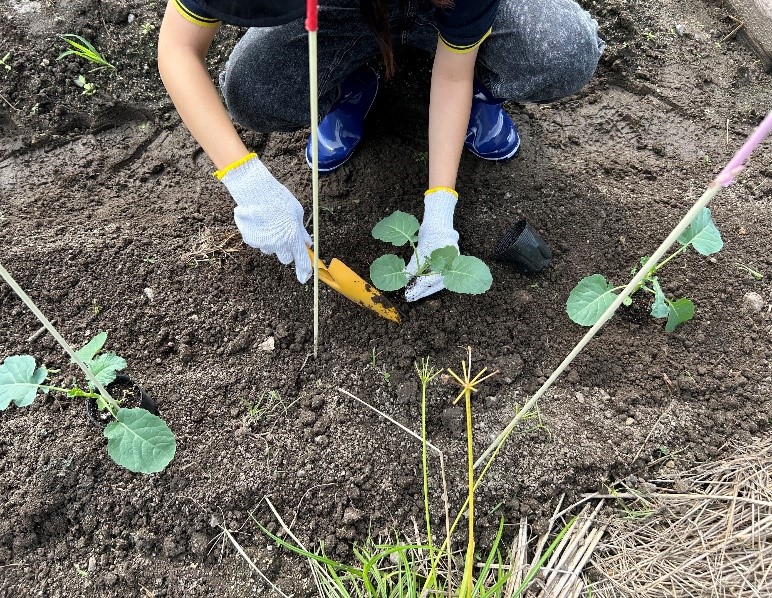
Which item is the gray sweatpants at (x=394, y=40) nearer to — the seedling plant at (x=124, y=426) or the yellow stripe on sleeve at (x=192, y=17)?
the yellow stripe on sleeve at (x=192, y=17)

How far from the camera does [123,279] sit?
164 cm

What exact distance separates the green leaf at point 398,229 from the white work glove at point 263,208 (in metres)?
0.20

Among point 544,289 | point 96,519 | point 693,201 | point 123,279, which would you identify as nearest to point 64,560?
point 96,519

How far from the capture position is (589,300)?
1.36 meters

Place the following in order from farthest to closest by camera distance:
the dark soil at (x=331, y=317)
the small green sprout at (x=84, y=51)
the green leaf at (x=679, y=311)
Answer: the small green sprout at (x=84, y=51)
the green leaf at (x=679, y=311)
the dark soil at (x=331, y=317)

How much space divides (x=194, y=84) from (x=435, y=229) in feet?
2.29

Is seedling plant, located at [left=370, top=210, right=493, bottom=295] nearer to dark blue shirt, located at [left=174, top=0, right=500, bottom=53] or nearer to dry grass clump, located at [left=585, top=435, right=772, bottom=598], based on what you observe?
dark blue shirt, located at [left=174, top=0, right=500, bottom=53]

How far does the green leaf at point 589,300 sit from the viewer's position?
4.42ft

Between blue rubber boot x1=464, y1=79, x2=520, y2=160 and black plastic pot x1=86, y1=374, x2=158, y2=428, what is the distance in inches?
47.5

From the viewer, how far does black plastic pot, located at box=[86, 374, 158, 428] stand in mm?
1354

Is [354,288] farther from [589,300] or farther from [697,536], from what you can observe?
[697,536]

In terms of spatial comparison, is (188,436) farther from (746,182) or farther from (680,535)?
(746,182)

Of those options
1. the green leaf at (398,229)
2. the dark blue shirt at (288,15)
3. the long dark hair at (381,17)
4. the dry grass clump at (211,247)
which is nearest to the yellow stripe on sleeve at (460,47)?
the dark blue shirt at (288,15)

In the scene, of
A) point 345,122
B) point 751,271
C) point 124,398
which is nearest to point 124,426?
point 124,398
